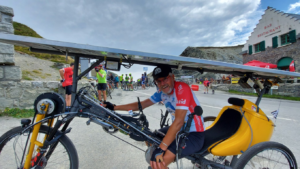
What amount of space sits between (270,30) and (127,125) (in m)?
28.2

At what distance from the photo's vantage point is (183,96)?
1820 mm

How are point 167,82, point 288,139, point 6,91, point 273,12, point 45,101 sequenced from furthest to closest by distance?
point 273,12
point 6,91
point 288,139
point 167,82
point 45,101

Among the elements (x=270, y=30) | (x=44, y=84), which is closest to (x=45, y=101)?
(x=44, y=84)

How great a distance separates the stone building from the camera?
18703 mm

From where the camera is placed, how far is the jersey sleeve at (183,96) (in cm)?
177

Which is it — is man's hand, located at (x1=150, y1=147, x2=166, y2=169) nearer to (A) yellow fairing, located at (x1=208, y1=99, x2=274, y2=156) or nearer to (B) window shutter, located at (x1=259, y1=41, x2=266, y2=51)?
(A) yellow fairing, located at (x1=208, y1=99, x2=274, y2=156)

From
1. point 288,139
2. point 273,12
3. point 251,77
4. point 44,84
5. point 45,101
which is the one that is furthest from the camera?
point 273,12

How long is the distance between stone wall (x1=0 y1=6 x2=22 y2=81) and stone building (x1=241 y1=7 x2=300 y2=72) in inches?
1013

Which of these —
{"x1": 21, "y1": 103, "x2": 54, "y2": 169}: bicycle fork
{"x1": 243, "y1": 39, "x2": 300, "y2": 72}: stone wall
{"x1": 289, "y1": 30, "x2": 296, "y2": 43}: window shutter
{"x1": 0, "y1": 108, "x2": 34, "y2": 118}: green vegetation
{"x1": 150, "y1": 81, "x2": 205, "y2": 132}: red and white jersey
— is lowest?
{"x1": 0, "y1": 108, "x2": 34, "y2": 118}: green vegetation

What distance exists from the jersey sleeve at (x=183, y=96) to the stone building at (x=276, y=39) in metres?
23.8

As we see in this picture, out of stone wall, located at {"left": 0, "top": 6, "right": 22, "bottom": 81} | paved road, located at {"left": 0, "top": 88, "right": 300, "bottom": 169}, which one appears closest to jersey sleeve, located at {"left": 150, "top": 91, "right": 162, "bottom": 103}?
paved road, located at {"left": 0, "top": 88, "right": 300, "bottom": 169}

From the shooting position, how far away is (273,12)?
22.0 metres

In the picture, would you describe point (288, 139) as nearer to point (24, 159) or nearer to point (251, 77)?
point (251, 77)

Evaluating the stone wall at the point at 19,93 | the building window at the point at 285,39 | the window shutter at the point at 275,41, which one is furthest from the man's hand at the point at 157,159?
the window shutter at the point at 275,41
